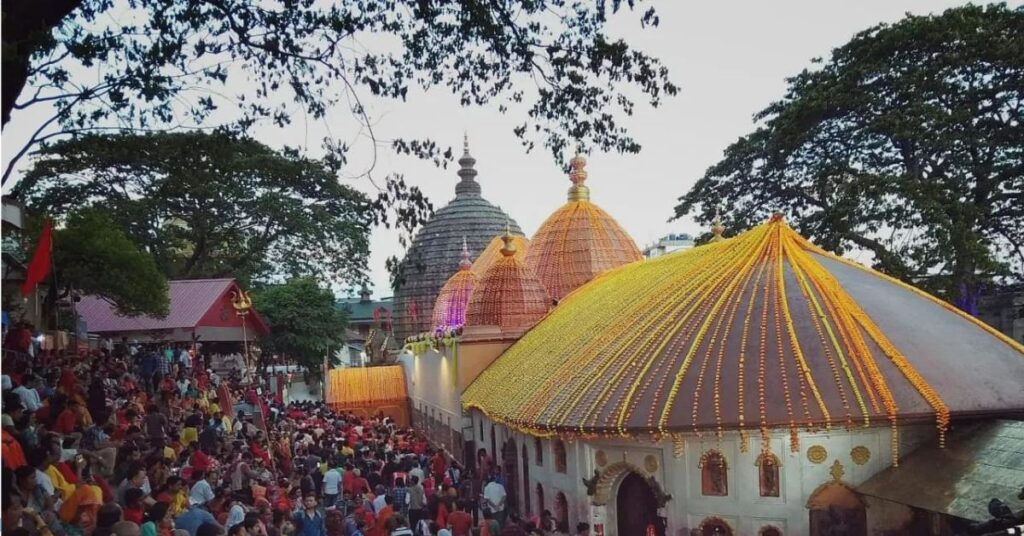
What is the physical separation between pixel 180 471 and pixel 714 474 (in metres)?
7.83

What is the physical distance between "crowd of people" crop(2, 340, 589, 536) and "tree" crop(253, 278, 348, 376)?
1475 centimetres

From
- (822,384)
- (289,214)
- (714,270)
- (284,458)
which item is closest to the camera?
(822,384)

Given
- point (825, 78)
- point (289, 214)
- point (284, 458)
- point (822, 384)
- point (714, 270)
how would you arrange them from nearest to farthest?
point (822, 384) → point (714, 270) → point (284, 458) → point (825, 78) → point (289, 214)

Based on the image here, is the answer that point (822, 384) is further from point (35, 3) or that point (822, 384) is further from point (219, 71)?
point (35, 3)

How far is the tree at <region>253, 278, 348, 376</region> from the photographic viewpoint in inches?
1522

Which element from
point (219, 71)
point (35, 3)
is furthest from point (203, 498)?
point (35, 3)

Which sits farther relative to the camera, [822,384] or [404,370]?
[404,370]

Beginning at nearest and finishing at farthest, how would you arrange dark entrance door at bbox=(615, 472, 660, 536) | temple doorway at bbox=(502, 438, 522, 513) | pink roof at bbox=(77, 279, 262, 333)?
dark entrance door at bbox=(615, 472, 660, 536)
temple doorway at bbox=(502, 438, 522, 513)
pink roof at bbox=(77, 279, 262, 333)

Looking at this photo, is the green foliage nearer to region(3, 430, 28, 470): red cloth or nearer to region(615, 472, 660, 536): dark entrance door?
region(615, 472, 660, 536): dark entrance door

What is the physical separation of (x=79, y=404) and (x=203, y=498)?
236 centimetres

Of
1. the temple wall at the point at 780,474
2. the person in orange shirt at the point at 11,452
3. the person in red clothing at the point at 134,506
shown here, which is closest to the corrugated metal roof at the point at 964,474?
the temple wall at the point at 780,474

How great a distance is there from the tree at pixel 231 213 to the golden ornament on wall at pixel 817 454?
17.2m

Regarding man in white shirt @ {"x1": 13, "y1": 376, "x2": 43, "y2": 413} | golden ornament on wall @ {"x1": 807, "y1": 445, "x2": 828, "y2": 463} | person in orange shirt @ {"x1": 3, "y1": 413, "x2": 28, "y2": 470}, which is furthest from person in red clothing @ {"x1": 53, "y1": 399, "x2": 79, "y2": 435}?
golden ornament on wall @ {"x1": 807, "y1": 445, "x2": 828, "y2": 463}

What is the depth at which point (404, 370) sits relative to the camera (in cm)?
4272
